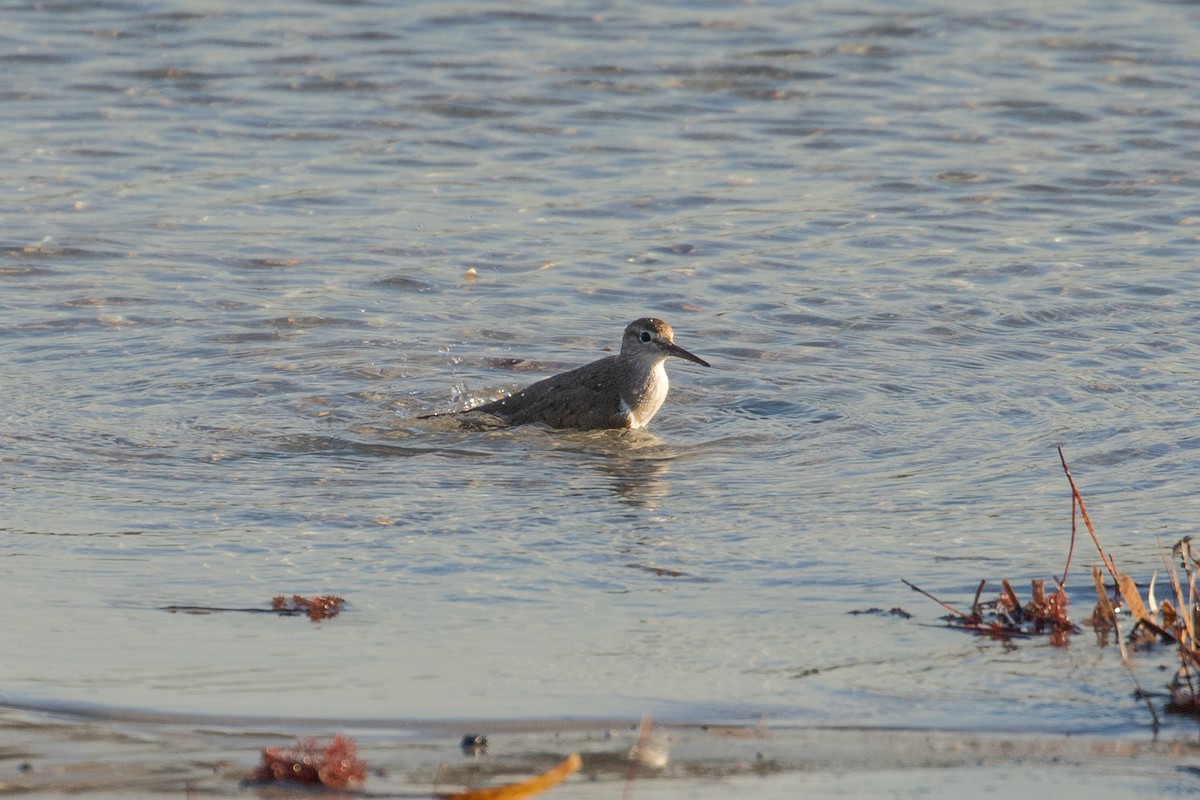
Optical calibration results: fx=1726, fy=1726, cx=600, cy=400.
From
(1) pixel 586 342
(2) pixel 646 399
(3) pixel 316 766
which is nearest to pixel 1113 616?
(3) pixel 316 766

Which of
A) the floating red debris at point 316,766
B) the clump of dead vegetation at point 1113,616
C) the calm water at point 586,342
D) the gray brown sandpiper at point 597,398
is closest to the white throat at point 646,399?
the gray brown sandpiper at point 597,398

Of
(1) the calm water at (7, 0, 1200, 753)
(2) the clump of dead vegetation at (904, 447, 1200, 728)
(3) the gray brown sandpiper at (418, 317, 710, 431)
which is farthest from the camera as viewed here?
(3) the gray brown sandpiper at (418, 317, 710, 431)

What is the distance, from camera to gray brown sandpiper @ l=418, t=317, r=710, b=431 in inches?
373

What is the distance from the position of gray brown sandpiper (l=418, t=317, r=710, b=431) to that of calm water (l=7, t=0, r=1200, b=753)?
0.17 meters

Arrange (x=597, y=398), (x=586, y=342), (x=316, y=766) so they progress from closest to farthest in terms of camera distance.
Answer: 1. (x=316, y=766)
2. (x=597, y=398)
3. (x=586, y=342)

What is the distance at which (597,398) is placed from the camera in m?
9.55

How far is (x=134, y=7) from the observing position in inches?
743

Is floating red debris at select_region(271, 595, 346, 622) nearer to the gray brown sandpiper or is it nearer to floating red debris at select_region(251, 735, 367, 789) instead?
floating red debris at select_region(251, 735, 367, 789)

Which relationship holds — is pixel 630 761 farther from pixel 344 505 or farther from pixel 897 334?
pixel 897 334

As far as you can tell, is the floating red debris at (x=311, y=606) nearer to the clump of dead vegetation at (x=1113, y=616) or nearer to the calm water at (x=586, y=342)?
the calm water at (x=586, y=342)

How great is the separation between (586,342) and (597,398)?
4.69 ft

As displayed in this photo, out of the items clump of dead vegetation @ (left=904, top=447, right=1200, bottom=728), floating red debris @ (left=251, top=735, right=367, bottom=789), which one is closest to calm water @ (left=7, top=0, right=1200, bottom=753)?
clump of dead vegetation @ (left=904, top=447, right=1200, bottom=728)

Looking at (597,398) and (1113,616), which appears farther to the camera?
(597,398)

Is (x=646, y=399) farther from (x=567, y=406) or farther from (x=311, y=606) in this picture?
(x=311, y=606)
